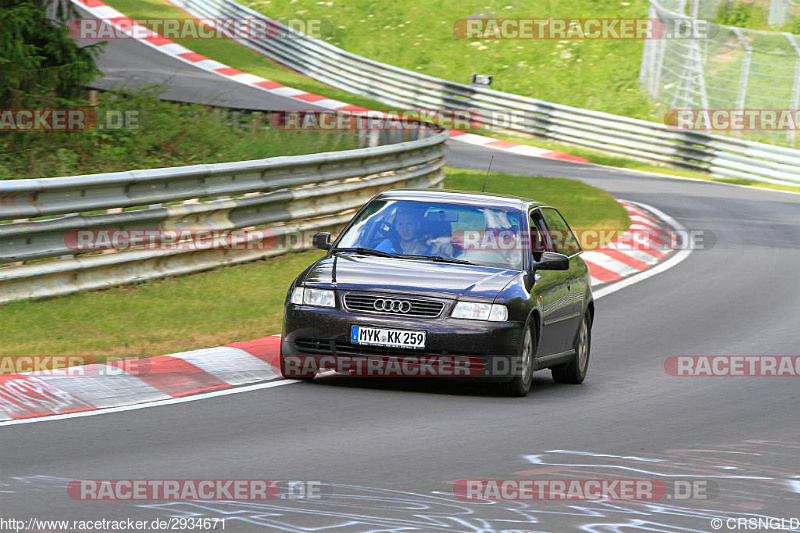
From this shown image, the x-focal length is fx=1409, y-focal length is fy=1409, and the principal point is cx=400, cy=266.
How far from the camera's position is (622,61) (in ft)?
135

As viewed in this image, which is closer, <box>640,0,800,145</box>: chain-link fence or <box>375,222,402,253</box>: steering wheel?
<box>375,222,402,253</box>: steering wheel

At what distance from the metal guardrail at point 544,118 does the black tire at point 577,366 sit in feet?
69.5

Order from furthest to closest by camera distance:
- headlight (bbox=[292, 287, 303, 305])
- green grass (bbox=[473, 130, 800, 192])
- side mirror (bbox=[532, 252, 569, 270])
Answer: green grass (bbox=[473, 130, 800, 192]) < side mirror (bbox=[532, 252, 569, 270]) < headlight (bbox=[292, 287, 303, 305])

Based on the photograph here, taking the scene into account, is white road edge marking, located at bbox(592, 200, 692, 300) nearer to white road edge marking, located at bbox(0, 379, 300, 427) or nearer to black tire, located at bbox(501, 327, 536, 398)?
black tire, located at bbox(501, 327, 536, 398)

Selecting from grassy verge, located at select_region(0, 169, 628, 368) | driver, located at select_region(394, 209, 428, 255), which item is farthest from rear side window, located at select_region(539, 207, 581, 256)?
grassy verge, located at select_region(0, 169, 628, 368)

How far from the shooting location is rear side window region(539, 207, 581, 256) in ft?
38.9

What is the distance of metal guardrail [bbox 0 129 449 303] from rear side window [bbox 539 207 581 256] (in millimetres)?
3798

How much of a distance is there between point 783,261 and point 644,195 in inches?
299

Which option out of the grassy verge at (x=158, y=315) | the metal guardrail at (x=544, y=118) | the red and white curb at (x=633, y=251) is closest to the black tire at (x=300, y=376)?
the grassy verge at (x=158, y=315)

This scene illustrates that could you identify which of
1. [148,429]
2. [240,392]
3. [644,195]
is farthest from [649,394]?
[644,195]

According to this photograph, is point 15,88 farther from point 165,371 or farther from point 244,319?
point 165,371

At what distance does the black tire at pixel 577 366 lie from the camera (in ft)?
37.2

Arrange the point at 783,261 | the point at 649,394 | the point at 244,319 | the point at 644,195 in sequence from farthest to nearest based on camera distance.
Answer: the point at 644,195
the point at 783,261
the point at 244,319
the point at 649,394

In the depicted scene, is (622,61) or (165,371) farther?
(622,61)
